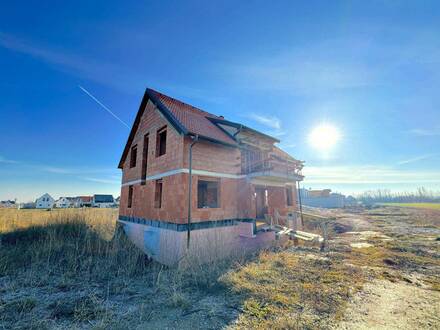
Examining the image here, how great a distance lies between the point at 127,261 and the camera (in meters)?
8.19

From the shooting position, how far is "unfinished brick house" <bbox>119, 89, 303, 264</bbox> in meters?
8.96

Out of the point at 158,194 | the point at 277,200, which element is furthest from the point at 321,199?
the point at 158,194

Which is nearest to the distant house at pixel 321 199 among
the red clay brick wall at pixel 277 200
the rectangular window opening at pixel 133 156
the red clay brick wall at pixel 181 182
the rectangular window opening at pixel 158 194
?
the red clay brick wall at pixel 277 200

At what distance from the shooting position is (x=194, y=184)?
9.26m

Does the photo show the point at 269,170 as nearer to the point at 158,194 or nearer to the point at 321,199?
the point at 158,194

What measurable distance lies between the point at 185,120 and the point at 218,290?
7.91 m

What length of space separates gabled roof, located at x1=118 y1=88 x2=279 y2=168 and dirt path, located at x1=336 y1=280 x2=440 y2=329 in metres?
7.79

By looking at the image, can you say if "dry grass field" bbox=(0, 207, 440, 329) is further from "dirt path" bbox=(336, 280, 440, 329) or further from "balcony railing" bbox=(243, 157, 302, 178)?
"balcony railing" bbox=(243, 157, 302, 178)

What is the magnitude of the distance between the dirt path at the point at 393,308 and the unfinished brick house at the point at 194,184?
18.6 feet

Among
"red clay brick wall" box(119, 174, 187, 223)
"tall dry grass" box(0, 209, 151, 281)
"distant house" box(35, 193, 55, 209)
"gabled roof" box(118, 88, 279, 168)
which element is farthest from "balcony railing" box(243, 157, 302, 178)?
"distant house" box(35, 193, 55, 209)

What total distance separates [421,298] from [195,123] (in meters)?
10.5

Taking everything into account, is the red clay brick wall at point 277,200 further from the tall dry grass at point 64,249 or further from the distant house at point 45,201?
the distant house at point 45,201

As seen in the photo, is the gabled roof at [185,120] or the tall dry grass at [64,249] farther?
the gabled roof at [185,120]

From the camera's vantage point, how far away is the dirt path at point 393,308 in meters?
3.88
